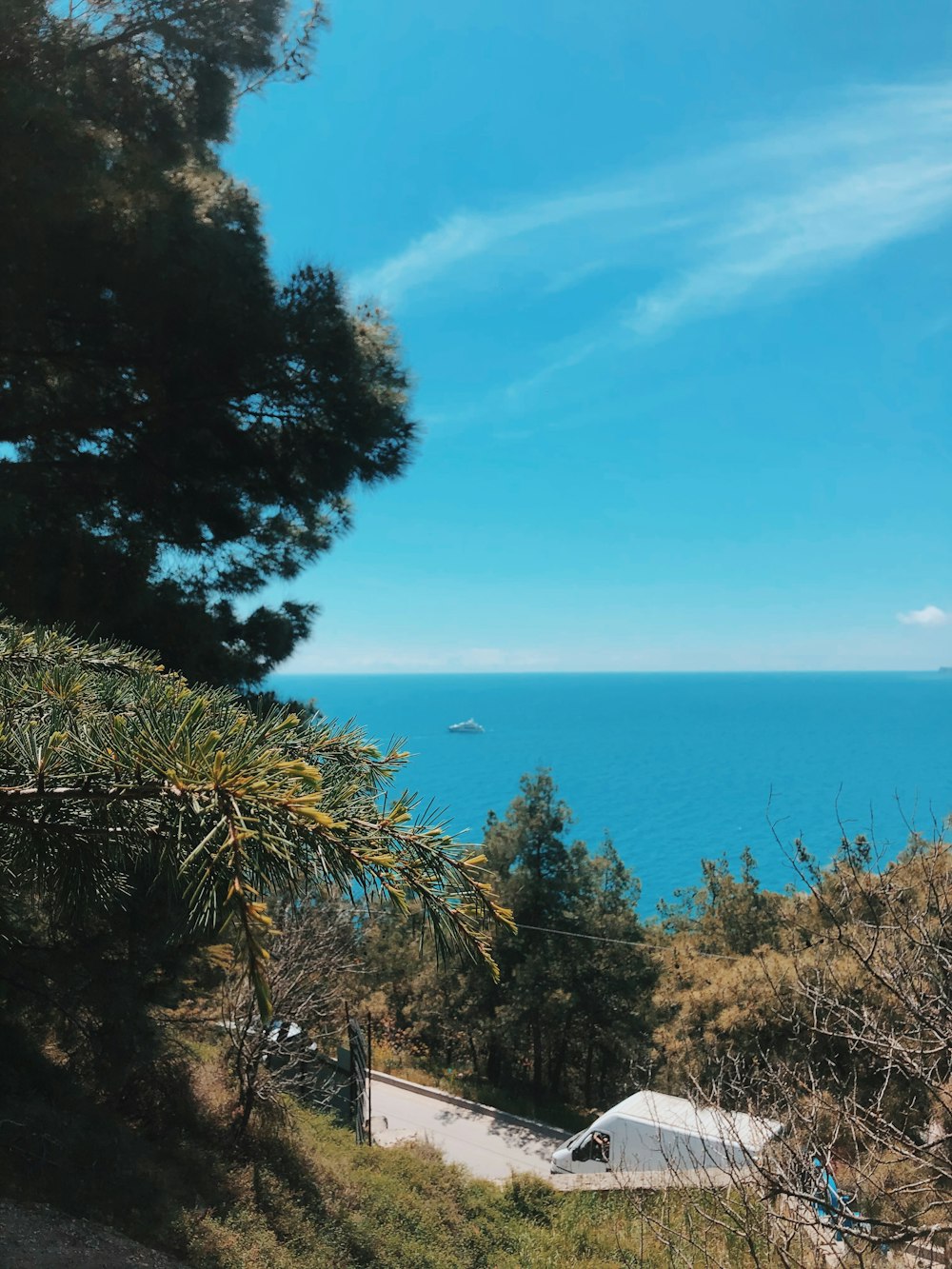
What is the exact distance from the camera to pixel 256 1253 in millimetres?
5066

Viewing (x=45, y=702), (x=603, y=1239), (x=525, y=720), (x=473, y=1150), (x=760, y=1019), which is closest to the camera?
(x=45, y=702)

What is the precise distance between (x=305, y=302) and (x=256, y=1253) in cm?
678

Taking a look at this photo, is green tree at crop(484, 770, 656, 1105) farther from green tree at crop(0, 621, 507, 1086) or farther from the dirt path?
green tree at crop(0, 621, 507, 1086)

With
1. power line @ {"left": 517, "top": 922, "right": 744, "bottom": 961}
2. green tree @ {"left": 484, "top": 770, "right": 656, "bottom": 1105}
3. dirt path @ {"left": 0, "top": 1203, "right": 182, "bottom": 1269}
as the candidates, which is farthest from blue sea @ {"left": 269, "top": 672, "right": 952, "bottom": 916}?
dirt path @ {"left": 0, "top": 1203, "right": 182, "bottom": 1269}

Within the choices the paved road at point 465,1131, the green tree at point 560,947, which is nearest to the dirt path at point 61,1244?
the paved road at point 465,1131

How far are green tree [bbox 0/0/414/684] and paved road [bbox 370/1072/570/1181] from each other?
31.5 feet

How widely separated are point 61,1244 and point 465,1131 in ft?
34.7

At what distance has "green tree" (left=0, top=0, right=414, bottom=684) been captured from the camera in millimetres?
5074

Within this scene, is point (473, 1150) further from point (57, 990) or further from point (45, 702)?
point (45, 702)

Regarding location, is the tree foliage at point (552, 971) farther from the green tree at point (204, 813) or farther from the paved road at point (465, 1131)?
the green tree at point (204, 813)

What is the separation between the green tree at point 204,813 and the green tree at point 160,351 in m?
3.93

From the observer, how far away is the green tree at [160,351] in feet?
16.6

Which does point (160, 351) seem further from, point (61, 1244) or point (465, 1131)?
point (465, 1131)

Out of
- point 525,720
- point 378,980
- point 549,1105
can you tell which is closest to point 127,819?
point 549,1105
